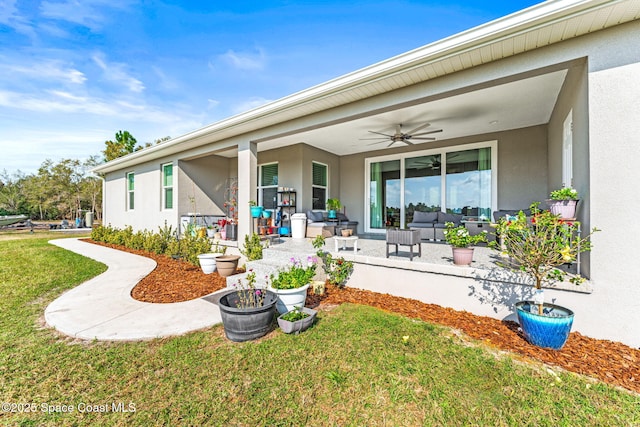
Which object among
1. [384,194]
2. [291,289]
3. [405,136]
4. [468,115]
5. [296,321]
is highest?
[468,115]

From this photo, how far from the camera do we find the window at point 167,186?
8750 mm

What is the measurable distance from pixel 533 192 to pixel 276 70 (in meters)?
6.89

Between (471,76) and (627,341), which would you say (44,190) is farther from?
(627,341)

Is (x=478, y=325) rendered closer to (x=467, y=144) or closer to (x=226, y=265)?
(x=226, y=265)

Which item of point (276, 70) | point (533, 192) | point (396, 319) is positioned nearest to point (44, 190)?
point (276, 70)

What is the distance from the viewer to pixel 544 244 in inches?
106

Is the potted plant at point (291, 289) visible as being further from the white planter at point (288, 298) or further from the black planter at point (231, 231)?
the black planter at point (231, 231)


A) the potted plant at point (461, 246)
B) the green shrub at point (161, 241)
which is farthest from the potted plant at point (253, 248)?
the potted plant at point (461, 246)

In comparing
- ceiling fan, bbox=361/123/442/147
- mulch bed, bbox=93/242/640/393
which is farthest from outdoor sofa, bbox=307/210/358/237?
mulch bed, bbox=93/242/640/393

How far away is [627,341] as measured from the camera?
104 inches

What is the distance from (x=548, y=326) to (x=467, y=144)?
18.3 feet

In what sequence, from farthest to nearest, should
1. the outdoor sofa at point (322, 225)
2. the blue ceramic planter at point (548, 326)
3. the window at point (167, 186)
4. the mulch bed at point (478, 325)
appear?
1. the window at point (167, 186)
2. the outdoor sofa at point (322, 225)
3. the blue ceramic planter at point (548, 326)
4. the mulch bed at point (478, 325)

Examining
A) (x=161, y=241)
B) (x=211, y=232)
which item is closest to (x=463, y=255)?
(x=211, y=232)

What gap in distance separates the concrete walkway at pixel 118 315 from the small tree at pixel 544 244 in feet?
11.6
